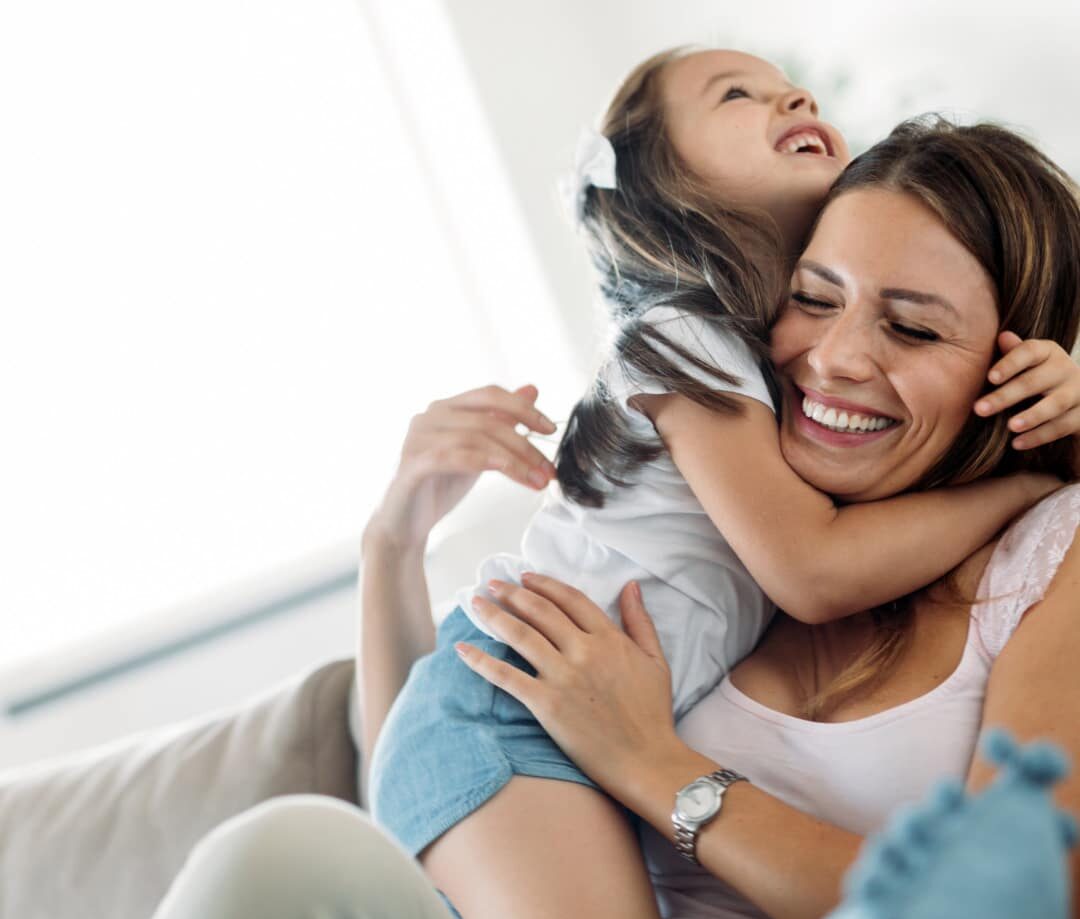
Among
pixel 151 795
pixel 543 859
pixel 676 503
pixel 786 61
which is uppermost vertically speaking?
pixel 786 61

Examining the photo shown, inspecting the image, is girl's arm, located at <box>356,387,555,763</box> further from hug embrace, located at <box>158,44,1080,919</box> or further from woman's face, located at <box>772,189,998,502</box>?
woman's face, located at <box>772,189,998,502</box>

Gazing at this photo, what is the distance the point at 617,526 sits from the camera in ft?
3.78

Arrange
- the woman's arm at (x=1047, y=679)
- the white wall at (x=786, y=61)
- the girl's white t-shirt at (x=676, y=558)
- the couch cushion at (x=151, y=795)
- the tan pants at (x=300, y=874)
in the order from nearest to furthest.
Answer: the tan pants at (x=300, y=874) → the woman's arm at (x=1047, y=679) → the girl's white t-shirt at (x=676, y=558) → the couch cushion at (x=151, y=795) → the white wall at (x=786, y=61)

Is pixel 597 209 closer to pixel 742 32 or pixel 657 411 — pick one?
pixel 657 411

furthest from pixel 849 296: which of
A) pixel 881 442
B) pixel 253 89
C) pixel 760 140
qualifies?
pixel 253 89

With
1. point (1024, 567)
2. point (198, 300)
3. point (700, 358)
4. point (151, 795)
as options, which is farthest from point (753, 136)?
point (198, 300)

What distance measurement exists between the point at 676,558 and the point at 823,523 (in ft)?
0.62

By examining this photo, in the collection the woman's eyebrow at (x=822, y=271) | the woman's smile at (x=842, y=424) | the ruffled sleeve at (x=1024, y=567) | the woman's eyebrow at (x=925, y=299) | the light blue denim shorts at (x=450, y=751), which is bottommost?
the light blue denim shorts at (x=450, y=751)

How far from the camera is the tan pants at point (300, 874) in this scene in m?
0.61

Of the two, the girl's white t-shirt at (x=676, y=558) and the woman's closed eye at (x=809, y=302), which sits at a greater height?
the woman's closed eye at (x=809, y=302)

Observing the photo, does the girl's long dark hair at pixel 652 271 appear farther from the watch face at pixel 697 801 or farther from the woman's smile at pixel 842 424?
the watch face at pixel 697 801

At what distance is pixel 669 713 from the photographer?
3.30 ft

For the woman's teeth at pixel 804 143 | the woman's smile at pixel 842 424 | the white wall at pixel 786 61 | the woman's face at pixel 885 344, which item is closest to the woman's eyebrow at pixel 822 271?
the woman's face at pixel 885 344

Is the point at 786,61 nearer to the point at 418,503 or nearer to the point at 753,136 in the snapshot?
the point at 753,136
